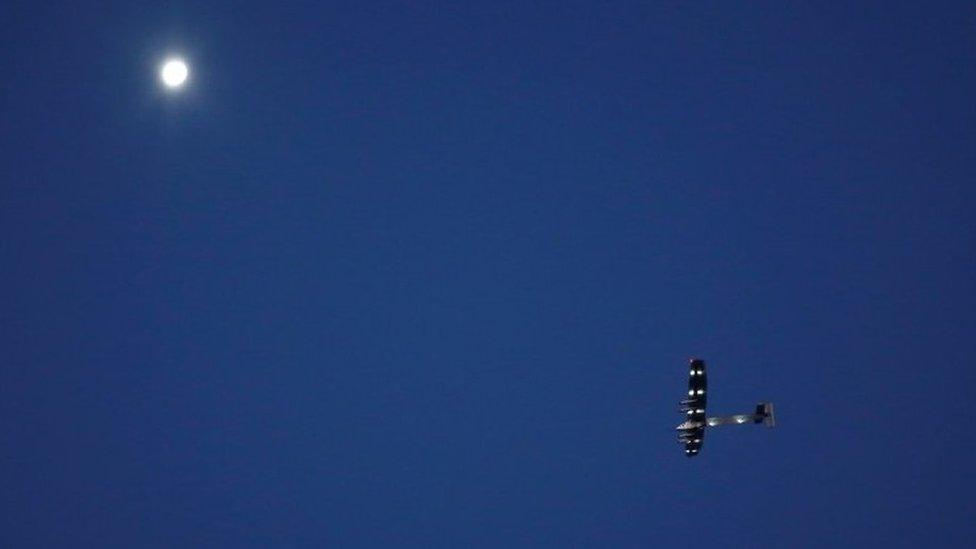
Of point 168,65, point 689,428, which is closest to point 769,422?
point 689,428

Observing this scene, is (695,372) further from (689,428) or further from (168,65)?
(168,65)

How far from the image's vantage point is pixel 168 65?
4462 centimetres

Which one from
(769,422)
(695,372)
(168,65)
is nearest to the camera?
(695,372)

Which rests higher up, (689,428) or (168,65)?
(168,65)

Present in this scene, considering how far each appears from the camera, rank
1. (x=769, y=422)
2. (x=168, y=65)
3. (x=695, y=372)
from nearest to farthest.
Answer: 1. (x=695, y=372)
2. (x=769, y=422)
3. (x=168, y=65)

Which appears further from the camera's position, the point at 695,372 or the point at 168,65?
the point at 168,65

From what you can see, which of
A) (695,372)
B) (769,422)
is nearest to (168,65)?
(695,372)

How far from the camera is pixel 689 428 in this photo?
3291cm

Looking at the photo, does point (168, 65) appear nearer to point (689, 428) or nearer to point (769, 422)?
point (689, 428)

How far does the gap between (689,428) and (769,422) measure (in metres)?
5.64

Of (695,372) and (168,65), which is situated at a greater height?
(168,65)

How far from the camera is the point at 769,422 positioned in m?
34.9

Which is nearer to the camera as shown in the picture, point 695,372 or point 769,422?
point 695,372

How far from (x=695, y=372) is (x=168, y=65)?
41.9 m
